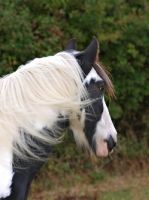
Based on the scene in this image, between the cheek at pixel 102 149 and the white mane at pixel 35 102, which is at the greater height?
the white mane at pixel 35 102

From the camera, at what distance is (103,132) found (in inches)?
150

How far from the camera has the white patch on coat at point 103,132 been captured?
3.79 meters

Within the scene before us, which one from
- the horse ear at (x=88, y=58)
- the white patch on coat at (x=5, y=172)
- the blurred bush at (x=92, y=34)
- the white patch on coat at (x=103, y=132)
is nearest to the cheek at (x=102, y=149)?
the white patch on coat at (x=103, y=132)

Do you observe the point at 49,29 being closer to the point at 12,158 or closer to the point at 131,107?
the point at 131,107

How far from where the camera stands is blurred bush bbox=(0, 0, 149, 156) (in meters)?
7.29

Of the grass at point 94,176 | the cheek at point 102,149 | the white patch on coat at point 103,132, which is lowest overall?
the grass at point 94,176

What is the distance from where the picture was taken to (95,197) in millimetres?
6992

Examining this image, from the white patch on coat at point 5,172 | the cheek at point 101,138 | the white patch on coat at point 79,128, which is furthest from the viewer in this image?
the cheek at point 101,138

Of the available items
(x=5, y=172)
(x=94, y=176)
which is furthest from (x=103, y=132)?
(x=94, y=176)

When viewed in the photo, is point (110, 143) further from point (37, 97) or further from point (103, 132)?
point (37, 97)

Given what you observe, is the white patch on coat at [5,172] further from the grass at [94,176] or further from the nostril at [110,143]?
the grass at [94,176]

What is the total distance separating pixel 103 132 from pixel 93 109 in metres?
0.20

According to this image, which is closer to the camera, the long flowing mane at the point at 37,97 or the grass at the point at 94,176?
the long flowing mane at the point at 37,97

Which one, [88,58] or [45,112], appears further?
[88,58]
